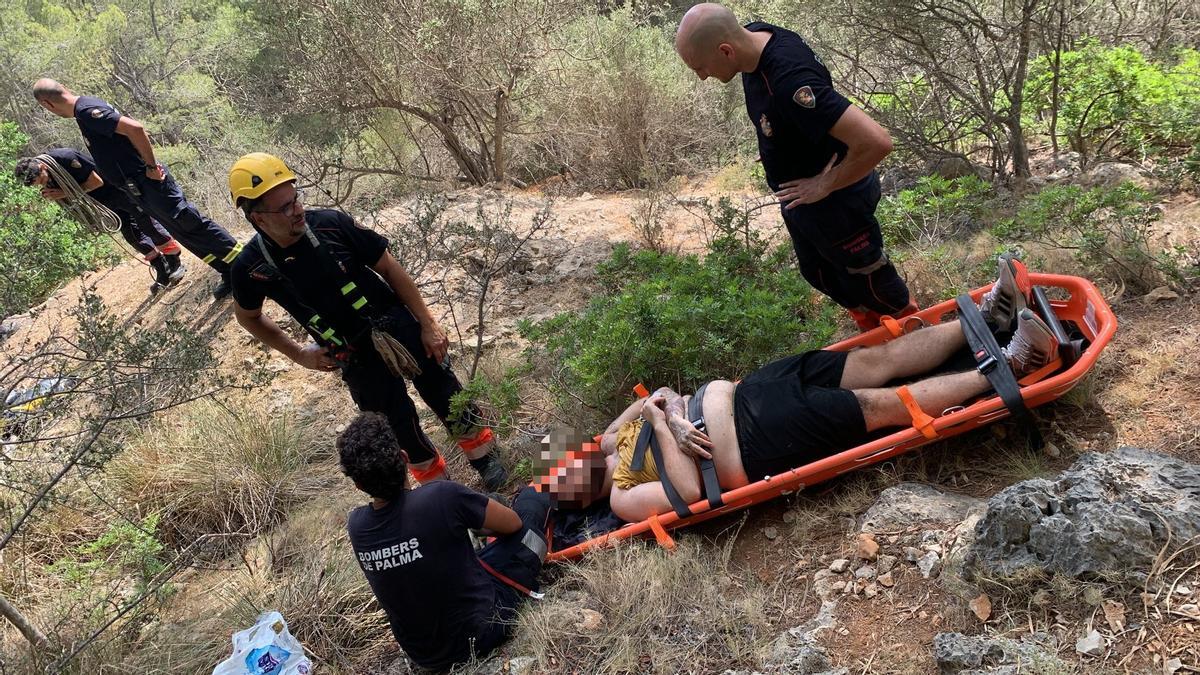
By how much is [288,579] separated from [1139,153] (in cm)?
610

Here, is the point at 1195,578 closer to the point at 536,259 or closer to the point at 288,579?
the point at 288,579

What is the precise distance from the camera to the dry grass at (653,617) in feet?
7.86

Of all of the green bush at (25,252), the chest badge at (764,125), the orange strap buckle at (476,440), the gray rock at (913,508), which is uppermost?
the green bush at (25,252)

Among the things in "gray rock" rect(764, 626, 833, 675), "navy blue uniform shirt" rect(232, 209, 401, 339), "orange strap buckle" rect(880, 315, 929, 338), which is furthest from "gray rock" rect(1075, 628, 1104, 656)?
"navy blue uniform shirt" rect(232, 209, 401, 339)

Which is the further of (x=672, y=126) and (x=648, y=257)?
(x=672, y=126)

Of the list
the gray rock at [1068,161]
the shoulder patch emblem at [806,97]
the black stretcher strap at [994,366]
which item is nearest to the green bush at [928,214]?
the gray rock at [1068,161]

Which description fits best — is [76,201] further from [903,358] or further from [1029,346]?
[1029,346]

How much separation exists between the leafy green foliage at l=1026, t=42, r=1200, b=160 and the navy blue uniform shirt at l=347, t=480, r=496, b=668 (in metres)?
4.94

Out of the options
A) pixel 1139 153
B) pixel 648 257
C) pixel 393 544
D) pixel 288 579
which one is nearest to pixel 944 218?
pixel 1139 153

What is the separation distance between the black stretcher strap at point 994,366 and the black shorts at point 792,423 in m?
0.50

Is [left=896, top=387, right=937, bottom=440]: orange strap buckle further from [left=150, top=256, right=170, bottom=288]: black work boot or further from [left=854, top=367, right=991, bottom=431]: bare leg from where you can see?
[left=150, top=256, right=170, bottom=288]: black work boot

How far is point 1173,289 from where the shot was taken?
11.0 ft

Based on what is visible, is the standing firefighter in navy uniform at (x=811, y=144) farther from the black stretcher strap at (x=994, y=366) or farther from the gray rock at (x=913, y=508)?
the gray rock at (x=913, y=508)

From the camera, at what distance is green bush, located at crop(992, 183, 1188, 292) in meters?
3.47
